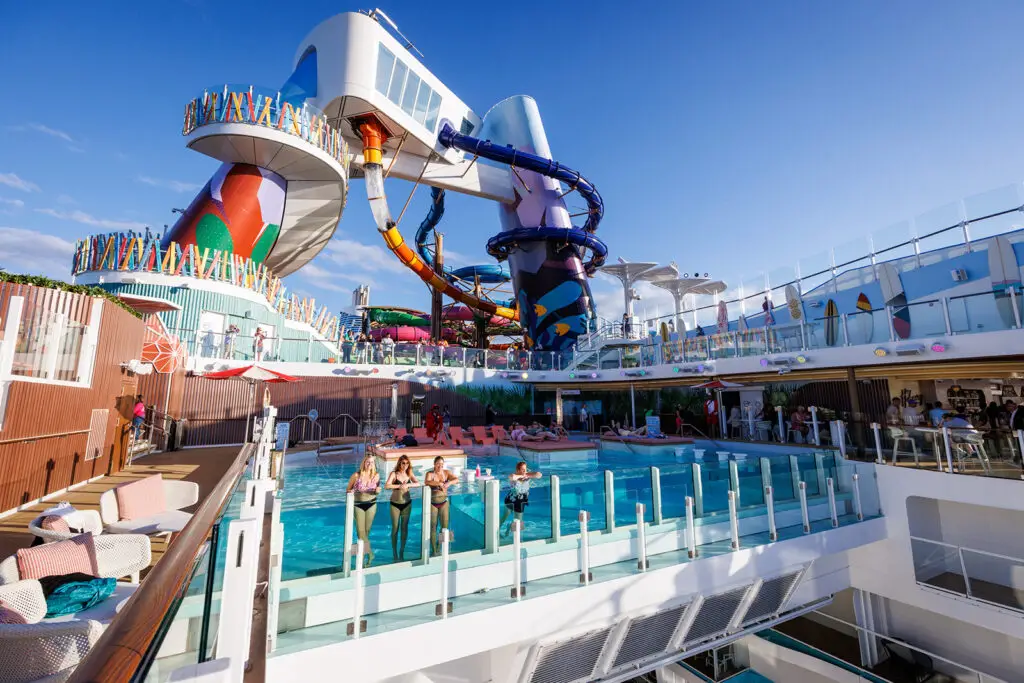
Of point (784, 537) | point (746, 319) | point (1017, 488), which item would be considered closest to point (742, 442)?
point (746, 319)

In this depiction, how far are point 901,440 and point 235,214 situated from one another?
68.6ft

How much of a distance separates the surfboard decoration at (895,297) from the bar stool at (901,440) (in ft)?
11.2

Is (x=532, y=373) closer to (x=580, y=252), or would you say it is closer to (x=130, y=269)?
(x=580, y=252)

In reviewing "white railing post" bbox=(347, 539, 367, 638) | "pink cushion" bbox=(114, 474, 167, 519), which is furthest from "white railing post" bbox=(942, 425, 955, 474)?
"pink cushion" bbox=(114, 474, 167, 519)

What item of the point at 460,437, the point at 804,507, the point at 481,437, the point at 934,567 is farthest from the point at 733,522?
the point at 460,437

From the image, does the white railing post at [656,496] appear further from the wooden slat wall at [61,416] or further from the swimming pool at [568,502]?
the wooden slat wall at [61,416]

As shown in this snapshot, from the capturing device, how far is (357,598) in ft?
13.1

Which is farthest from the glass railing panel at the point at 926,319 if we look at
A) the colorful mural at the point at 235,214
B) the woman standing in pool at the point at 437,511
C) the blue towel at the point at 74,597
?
the colorful mural at the point at 235,214

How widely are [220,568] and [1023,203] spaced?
19.0 meters

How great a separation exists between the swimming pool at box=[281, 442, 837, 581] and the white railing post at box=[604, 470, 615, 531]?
14mm

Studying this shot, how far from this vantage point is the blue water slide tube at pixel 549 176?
2214cm

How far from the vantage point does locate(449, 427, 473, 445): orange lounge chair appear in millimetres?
15367

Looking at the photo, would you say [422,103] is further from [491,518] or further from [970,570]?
[970,570]

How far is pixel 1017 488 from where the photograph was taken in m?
7.57
